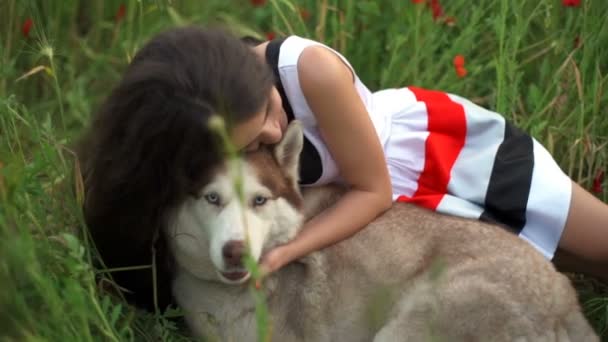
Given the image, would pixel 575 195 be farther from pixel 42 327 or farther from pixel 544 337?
pixel 42 327

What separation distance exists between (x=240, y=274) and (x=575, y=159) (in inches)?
59.3

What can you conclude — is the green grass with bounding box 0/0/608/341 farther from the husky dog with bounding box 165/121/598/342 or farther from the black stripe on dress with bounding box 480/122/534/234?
the black stripe on dress with bounding box 480/122/534/234

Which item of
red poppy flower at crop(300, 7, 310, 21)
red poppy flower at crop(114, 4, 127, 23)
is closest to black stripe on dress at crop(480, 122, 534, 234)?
red poppy flower at crop(300, 7, 310, 21)

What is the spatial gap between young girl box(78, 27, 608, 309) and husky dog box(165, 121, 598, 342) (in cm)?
6

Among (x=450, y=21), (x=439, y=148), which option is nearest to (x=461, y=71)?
(x=450, y=21)

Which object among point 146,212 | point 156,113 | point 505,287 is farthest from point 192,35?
point 505,287

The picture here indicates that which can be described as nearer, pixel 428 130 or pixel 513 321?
pixel 513 321

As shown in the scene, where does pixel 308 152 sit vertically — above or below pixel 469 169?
above

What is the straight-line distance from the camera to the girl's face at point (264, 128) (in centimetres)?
268

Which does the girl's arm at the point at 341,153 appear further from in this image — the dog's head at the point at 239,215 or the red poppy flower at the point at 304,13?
the red poppy flower at the point at 304,13

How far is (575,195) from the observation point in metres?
3.19

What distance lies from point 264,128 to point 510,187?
2.71ft

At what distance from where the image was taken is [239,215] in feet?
8.84

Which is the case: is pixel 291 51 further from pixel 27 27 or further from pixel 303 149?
pixel 27 27
